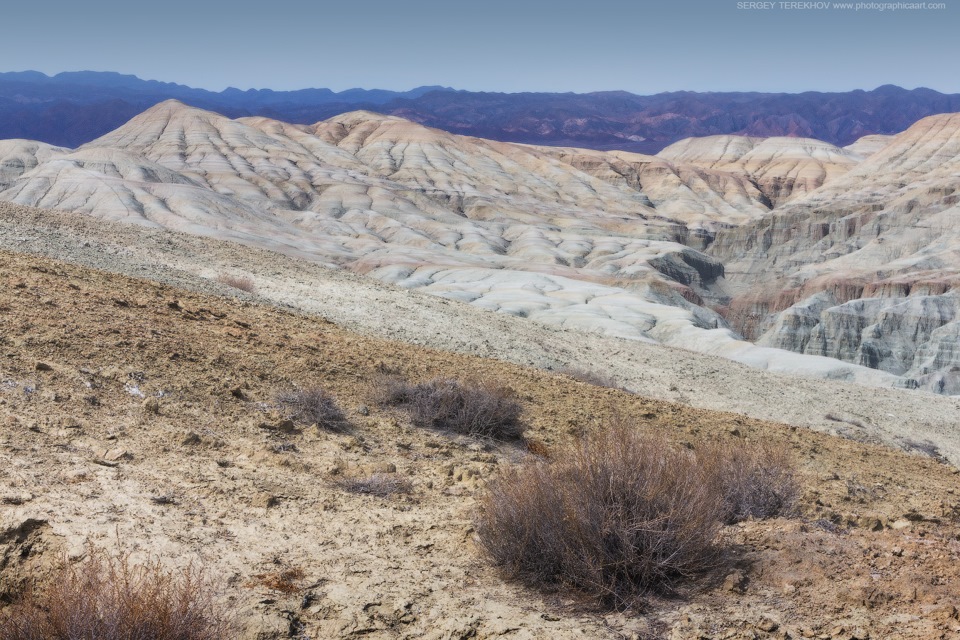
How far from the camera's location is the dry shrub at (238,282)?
16953 millimetres

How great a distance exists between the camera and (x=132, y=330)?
27.9 ft

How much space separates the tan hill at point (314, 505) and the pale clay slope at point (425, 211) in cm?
3080

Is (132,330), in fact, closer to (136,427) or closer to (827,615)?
(136,427)

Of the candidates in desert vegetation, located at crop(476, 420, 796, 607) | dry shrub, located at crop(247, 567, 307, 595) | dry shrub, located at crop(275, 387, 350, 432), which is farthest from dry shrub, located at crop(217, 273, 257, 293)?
desert vegetation, located at crop(476, 420, 796, 607)

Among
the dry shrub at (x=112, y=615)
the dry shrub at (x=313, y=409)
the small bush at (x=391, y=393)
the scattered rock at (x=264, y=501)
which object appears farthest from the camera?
the small bush at (x=391, y=393)

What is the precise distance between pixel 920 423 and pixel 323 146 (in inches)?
4629

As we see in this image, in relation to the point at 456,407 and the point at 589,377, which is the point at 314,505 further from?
the point at 589,377

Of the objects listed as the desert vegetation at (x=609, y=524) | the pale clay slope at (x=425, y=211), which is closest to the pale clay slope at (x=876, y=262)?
the pale clay slope at (x=425, y=211)

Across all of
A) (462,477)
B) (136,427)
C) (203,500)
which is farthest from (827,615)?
(136,427)

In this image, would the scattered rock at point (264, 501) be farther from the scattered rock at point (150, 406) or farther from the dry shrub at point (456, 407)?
the dry shrub at point (456, 407)

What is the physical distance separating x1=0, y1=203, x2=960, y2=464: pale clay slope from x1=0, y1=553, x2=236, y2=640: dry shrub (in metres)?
11.5

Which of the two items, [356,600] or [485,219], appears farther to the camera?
[485,219]

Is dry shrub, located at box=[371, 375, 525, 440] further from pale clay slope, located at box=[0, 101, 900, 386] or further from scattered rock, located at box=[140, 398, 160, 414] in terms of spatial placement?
pale clay slope, located at box=[0, 101, 900, 386]

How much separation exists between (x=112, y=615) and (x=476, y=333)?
1451cm
